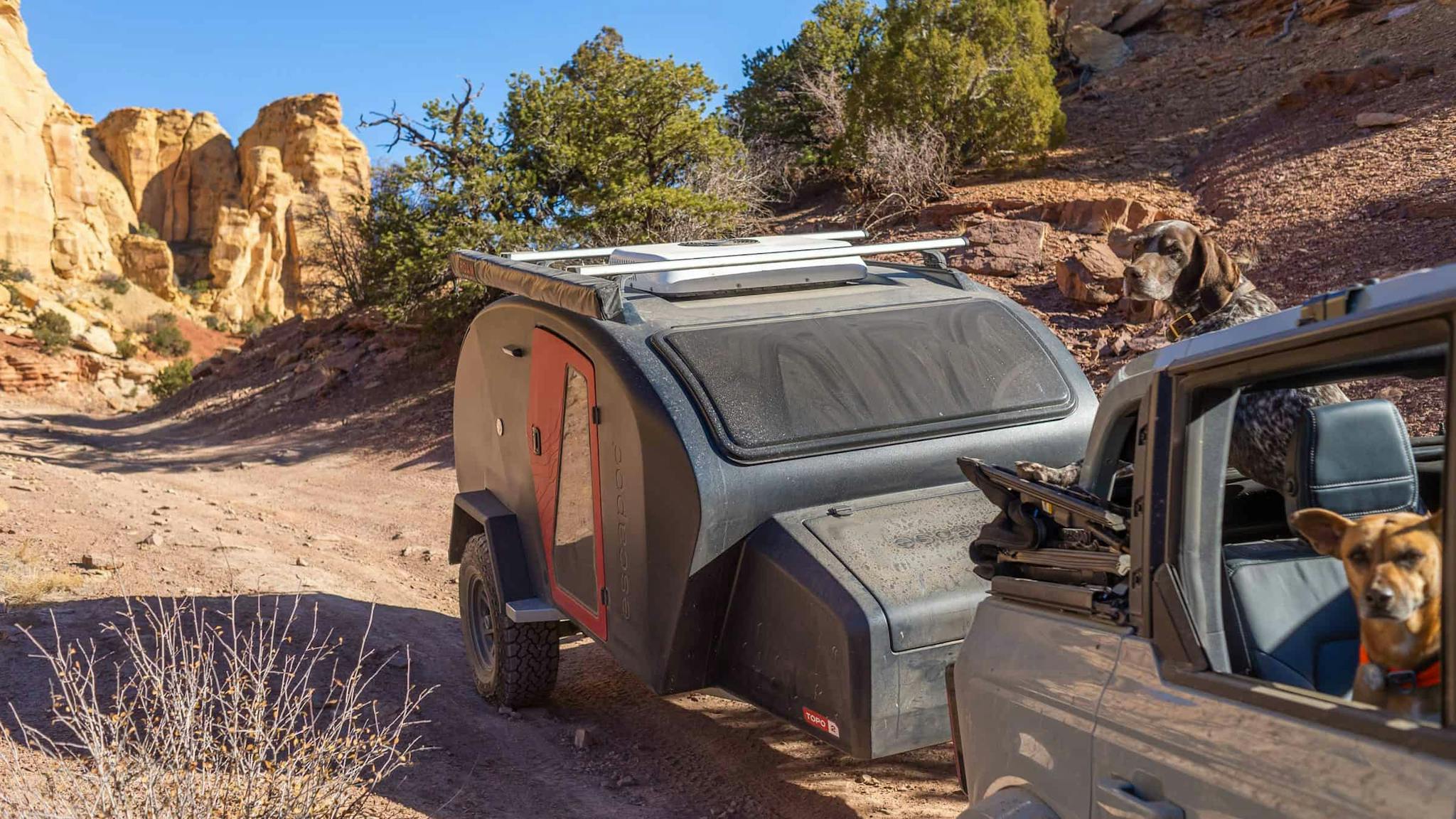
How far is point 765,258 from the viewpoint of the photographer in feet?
18.3

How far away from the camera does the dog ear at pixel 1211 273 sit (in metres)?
4.86

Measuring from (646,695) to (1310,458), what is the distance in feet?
13.8

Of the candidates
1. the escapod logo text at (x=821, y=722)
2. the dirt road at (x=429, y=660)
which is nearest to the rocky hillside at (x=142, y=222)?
the dirt road at (x=429, y=660)

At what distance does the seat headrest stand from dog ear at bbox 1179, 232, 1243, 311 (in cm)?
215

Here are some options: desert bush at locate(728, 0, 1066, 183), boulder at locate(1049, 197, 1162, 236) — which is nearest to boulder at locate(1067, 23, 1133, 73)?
desert bush at locate(728, 0, 1066, 183)

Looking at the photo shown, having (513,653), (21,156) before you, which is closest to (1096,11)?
(513,653)

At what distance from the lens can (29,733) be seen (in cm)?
496

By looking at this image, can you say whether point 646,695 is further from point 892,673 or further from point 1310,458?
point 1310,458

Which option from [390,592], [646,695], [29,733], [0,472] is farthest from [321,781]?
[0,472]

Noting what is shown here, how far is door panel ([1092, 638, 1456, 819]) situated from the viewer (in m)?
1.74

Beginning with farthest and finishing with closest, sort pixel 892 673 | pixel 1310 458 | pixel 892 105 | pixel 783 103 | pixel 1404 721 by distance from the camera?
pixel 783 103 → pixel 892 105 → pixel 892 673 → pixel 1310 458 → pixel 1404 721

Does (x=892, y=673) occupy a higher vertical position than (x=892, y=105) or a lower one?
lower

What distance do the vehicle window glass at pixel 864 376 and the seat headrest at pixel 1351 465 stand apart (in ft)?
6.95

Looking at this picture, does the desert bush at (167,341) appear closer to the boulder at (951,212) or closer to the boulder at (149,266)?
the boulder at (149,266)
